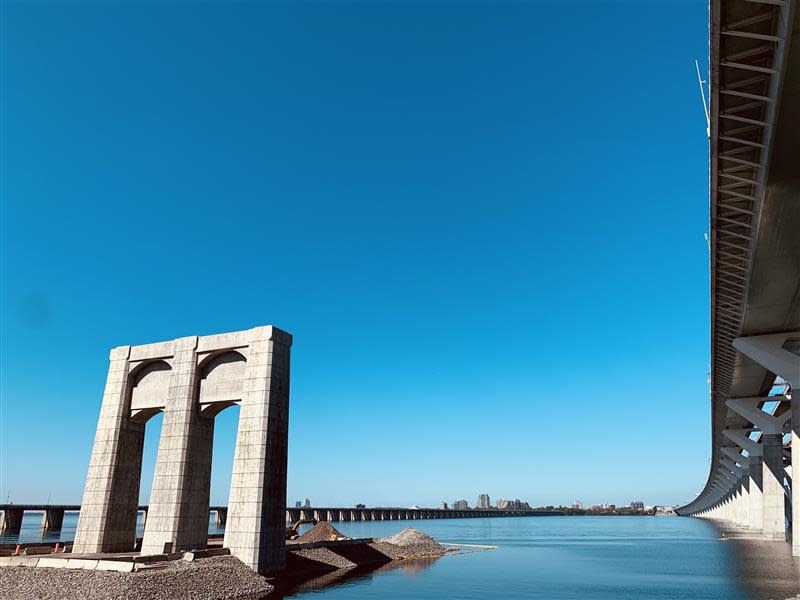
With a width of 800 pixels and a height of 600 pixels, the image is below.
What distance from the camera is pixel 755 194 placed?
1125 inches

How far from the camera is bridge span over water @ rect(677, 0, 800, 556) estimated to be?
2008 centimetres

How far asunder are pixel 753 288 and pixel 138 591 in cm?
4129

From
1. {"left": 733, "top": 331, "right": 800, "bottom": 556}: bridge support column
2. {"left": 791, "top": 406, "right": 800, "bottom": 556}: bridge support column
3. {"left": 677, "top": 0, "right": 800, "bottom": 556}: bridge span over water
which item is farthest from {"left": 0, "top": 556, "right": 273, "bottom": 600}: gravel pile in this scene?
{"left": 733, "top": 331, "right": 800, "bottom": 556}: bridge support column

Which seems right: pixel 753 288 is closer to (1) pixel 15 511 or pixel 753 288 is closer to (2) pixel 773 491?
(2) pixel 773 491

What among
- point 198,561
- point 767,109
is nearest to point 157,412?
point 198,561

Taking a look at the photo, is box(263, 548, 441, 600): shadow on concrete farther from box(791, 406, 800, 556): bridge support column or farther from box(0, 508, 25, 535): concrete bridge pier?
box(0, 508, 25, 535): concrete bridge pier

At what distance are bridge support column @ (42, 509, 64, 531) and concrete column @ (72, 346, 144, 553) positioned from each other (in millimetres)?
93498

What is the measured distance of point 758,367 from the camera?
58.8 m

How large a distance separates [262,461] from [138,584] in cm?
970

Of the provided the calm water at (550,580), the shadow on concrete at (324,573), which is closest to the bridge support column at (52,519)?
the shadow on concrete at (324,573)

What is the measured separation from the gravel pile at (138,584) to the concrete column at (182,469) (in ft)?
18.0

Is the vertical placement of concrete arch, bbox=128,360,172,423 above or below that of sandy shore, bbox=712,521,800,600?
above

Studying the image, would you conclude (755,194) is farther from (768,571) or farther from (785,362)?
(768,571)

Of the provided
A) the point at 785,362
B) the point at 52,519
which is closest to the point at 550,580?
the point at 785,362
